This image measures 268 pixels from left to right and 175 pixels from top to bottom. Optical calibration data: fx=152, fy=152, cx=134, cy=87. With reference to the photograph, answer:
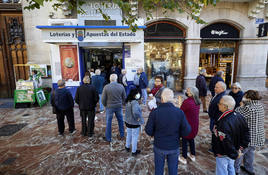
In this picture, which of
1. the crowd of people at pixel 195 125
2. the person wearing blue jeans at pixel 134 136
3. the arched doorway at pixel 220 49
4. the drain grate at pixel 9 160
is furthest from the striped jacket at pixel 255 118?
the arched doorway at pixel 220 49

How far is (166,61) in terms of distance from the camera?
9680mm

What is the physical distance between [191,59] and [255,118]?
7.06 m

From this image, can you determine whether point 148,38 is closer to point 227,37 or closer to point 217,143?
point 227,37

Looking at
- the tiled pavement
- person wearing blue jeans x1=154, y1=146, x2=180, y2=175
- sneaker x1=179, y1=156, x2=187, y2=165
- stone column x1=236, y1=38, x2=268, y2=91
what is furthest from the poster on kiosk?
stone column x1=236, y1=38, x2=268, y2=91

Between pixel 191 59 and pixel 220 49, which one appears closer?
pixel 191 59

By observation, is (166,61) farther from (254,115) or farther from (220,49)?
(254,115)

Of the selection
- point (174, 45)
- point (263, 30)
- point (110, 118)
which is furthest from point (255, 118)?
point (263, 30)

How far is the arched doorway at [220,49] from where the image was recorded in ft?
30.7

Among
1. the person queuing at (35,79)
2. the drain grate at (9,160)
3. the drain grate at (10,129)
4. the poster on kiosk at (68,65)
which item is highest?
the poster on kiosk at (68,65)

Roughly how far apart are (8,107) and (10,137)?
155 inches

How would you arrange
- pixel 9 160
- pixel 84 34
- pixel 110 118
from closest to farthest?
pixel 9 160 < pixel 110 118 < pixel 84 34

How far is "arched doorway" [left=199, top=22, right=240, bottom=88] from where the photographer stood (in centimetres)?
937

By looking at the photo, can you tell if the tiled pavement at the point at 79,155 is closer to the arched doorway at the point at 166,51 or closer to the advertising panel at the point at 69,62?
the advertising panel at the point at 69,62

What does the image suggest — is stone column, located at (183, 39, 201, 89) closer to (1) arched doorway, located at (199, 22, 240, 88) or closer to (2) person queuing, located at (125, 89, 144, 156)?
(1) arched doorway, located at (199, 22, 240, 88)
